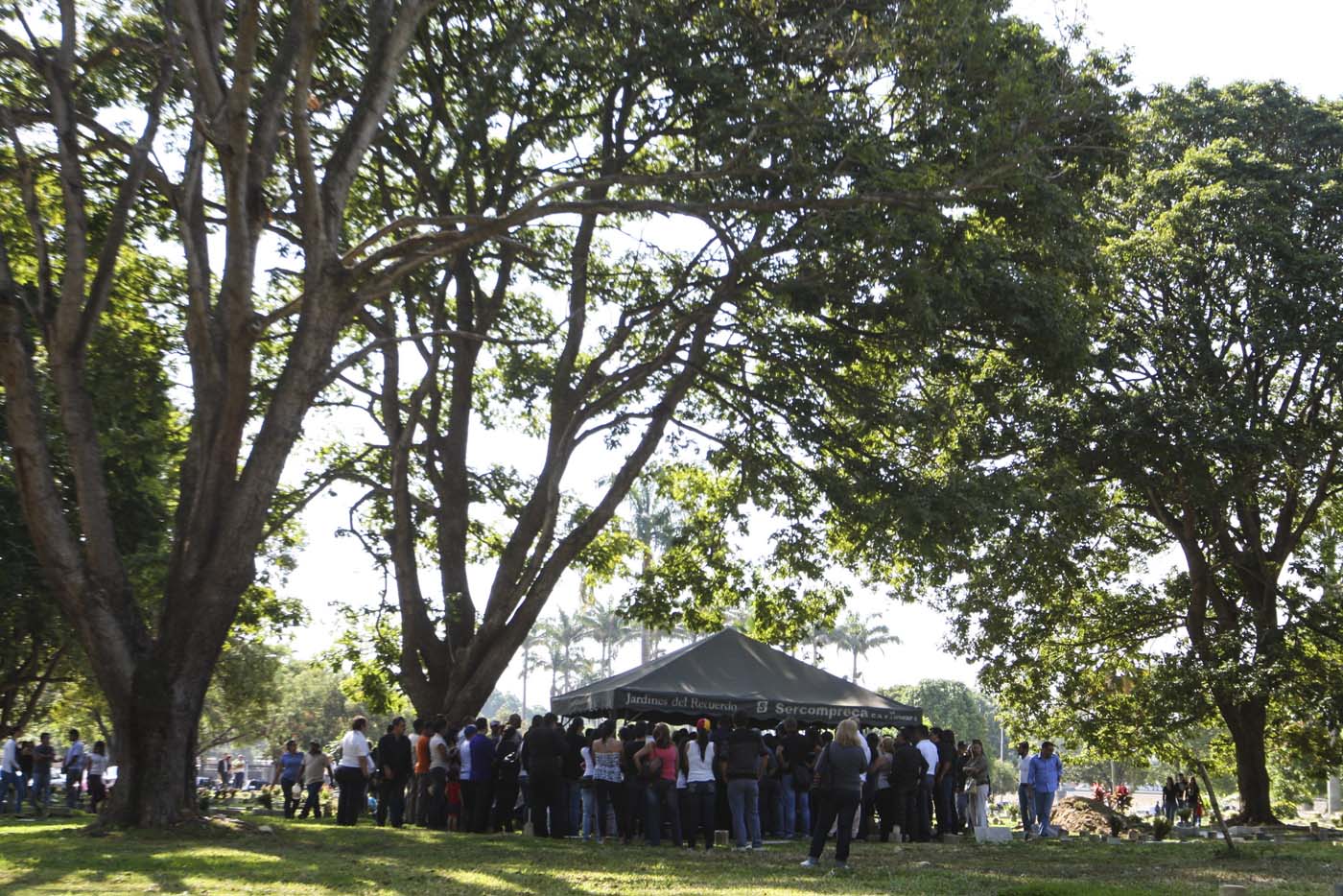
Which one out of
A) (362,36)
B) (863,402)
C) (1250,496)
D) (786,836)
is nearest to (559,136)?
(362,36)

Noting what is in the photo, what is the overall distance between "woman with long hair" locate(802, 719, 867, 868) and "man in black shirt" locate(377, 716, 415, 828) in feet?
22.6

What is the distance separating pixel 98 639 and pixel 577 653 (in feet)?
341

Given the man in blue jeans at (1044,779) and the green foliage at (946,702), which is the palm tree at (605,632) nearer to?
the green foliage at (946,702)

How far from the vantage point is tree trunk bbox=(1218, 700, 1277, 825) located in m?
24.4

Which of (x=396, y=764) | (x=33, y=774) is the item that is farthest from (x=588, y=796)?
(x=33, y=774)

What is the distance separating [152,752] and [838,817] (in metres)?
6.97

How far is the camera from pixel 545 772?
15.2 meters

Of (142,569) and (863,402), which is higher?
(863,402)

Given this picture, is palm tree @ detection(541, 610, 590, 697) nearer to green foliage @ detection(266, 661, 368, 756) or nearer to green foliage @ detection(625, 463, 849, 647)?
green foliage @ detection(266, 661, 368, 756)

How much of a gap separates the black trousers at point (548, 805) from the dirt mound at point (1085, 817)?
459 inches

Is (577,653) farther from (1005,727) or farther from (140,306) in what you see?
(140,306)

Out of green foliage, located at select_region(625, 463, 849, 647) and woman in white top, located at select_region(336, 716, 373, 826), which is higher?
green foliage, located at select_region(625, 463, 849, 647)

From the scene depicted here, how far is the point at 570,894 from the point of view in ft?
29.8

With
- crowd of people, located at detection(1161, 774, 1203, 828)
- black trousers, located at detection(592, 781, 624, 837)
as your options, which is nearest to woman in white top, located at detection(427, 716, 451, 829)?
black trousers, located at detection(592, 781, 624, 837)
